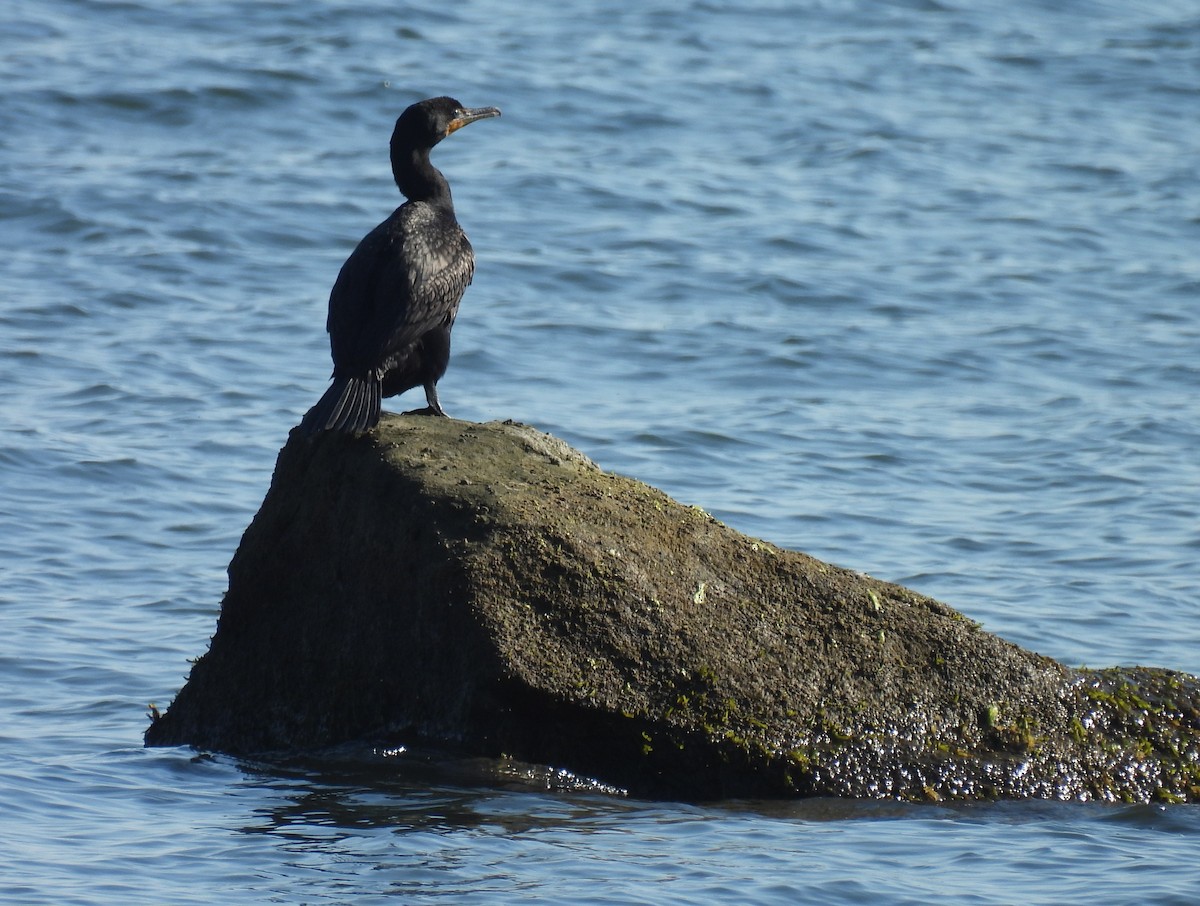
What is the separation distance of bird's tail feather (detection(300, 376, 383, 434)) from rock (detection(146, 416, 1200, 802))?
0.32 ft

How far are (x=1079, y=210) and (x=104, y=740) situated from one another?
Result: 12.4 meters

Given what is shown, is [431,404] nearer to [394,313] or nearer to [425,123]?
[394,313]

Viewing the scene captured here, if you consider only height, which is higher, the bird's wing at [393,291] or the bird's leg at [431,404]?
the bird's wing at [393,291]

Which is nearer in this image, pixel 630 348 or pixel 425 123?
pixel 425 123

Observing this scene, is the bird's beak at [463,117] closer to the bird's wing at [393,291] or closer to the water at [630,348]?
the bird's wing at [393,291]

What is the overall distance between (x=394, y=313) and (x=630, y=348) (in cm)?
653

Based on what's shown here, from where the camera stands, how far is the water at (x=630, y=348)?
5527 mm

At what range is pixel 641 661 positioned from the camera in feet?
18.3

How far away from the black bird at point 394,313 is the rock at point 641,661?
193 millimetres

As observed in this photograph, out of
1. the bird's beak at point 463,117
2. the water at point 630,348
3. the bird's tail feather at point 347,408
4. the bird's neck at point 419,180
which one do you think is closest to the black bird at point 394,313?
the bird's tail feather at point 347,408

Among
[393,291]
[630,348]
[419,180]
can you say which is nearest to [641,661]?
[393,291]

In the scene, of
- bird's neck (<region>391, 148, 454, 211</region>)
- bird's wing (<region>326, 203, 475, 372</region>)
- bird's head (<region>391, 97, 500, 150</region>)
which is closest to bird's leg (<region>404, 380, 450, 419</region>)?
bird's wing (<region>326, 203, 475, 372</region>)

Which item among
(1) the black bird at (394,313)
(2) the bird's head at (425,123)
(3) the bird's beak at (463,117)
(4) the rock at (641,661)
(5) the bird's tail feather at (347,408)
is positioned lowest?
(4) the rock at (641,661)

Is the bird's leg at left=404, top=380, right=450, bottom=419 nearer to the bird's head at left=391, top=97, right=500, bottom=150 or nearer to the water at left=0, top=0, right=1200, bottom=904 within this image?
the bird's head at left=391, top=97, right=500, bottom=150
